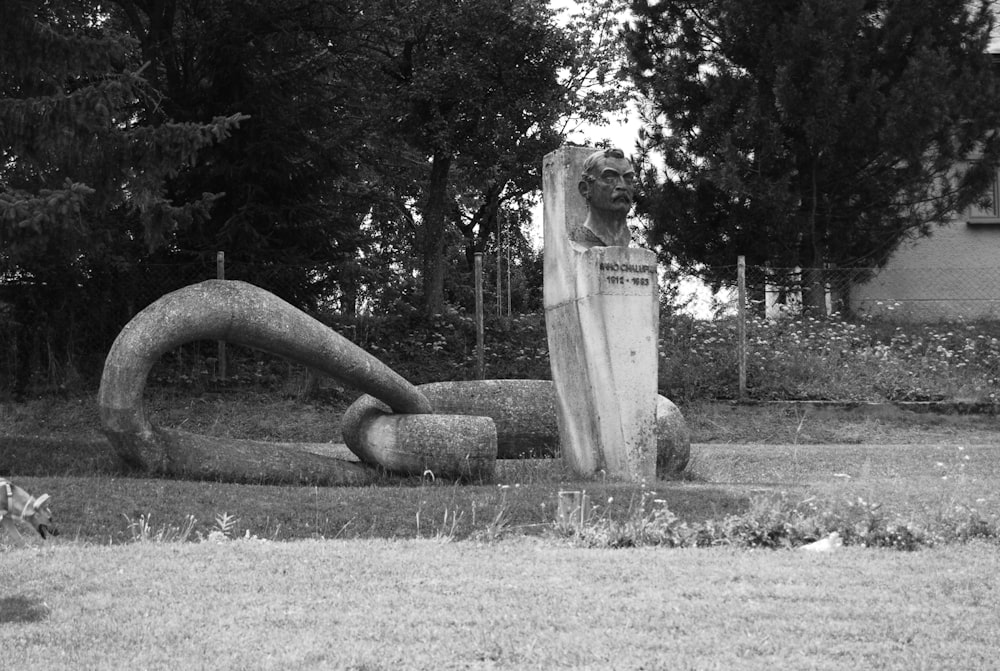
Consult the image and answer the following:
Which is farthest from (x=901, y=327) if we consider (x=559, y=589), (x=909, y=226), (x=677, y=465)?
(x=559, y=589)

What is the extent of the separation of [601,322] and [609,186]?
1.32 m

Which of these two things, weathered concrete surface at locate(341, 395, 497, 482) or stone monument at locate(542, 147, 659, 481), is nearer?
weathered concrete surface at locate(341, 395, 497, 482)

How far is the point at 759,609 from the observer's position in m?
5.08

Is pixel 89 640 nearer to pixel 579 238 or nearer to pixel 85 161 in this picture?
pixel 579 238

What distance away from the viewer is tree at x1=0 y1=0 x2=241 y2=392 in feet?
38.9

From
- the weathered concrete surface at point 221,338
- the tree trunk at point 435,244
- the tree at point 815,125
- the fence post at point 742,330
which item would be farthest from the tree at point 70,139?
the tree at point 815,125

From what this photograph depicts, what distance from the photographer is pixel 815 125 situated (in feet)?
59.6

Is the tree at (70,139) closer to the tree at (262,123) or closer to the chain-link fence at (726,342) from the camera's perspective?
the chain-link fence at (726,342)

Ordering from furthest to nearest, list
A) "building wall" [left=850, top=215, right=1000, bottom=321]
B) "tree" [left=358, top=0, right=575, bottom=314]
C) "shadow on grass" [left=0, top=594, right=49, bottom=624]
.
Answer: "building wall" [left=850, top=215, right=1000, bottom=321] < "tree" [left=358, top=0, right=575, bottom=314] < "shadow on grass" [left=0, top=594, right=49, bottom=624]

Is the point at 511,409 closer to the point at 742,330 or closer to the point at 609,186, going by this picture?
the point at 609,186

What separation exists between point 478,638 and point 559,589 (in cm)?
96

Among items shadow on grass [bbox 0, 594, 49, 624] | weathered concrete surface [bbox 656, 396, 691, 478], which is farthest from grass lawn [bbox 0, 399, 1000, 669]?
weathered concrete surface [bbox 656, 396, 691, 478]

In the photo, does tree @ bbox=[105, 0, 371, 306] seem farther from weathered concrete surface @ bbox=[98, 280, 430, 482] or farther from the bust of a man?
the bust of a man

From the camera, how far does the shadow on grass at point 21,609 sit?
4930mm
